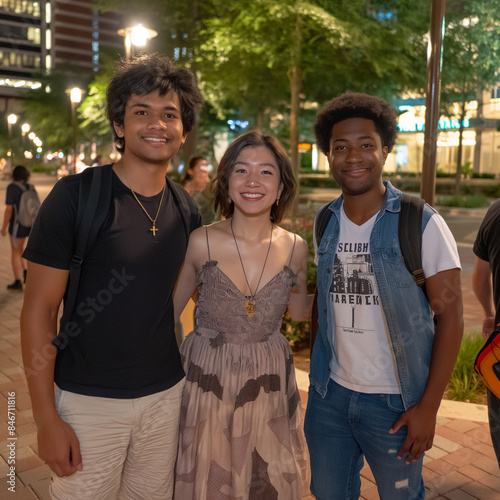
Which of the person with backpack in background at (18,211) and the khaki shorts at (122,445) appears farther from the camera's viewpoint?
the person with backpack in background at (18,211)

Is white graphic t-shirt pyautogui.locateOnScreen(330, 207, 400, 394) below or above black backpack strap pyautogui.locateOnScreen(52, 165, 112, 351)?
below

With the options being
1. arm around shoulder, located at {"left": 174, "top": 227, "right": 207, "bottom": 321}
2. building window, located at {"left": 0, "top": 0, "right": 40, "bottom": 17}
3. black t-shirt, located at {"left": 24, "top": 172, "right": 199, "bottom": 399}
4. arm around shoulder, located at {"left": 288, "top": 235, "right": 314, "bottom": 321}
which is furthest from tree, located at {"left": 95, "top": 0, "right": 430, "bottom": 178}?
building window, located at {"left": 0, "top": 0, "right": 40, "bottom": 17}

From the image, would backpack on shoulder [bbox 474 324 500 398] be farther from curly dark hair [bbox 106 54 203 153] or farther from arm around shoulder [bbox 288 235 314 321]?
curly dark hair [bbox 106 54 203 153]

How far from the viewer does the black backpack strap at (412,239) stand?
2.21 m

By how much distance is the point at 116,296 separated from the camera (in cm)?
216

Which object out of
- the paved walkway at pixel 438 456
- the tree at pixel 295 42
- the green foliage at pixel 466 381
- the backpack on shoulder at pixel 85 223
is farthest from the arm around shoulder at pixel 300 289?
the tree at pixel 295 42

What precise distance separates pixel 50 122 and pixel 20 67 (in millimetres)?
62097

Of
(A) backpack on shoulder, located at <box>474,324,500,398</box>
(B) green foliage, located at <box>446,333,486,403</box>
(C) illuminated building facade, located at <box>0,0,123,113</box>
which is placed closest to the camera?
(A) backpack on shoulder, located at <box>474,324,500,398</box>

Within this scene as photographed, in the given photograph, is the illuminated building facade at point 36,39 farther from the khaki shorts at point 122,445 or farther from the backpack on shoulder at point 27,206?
the khaki shorts at point 122,445

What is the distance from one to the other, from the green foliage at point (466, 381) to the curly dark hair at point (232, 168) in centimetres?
287

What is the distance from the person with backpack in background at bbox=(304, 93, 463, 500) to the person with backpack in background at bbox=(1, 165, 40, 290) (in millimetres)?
7456

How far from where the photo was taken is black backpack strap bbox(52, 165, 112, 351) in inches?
80.4

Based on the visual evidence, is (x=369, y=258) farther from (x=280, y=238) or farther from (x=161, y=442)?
(x=161, y=442)

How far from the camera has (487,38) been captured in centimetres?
2058
